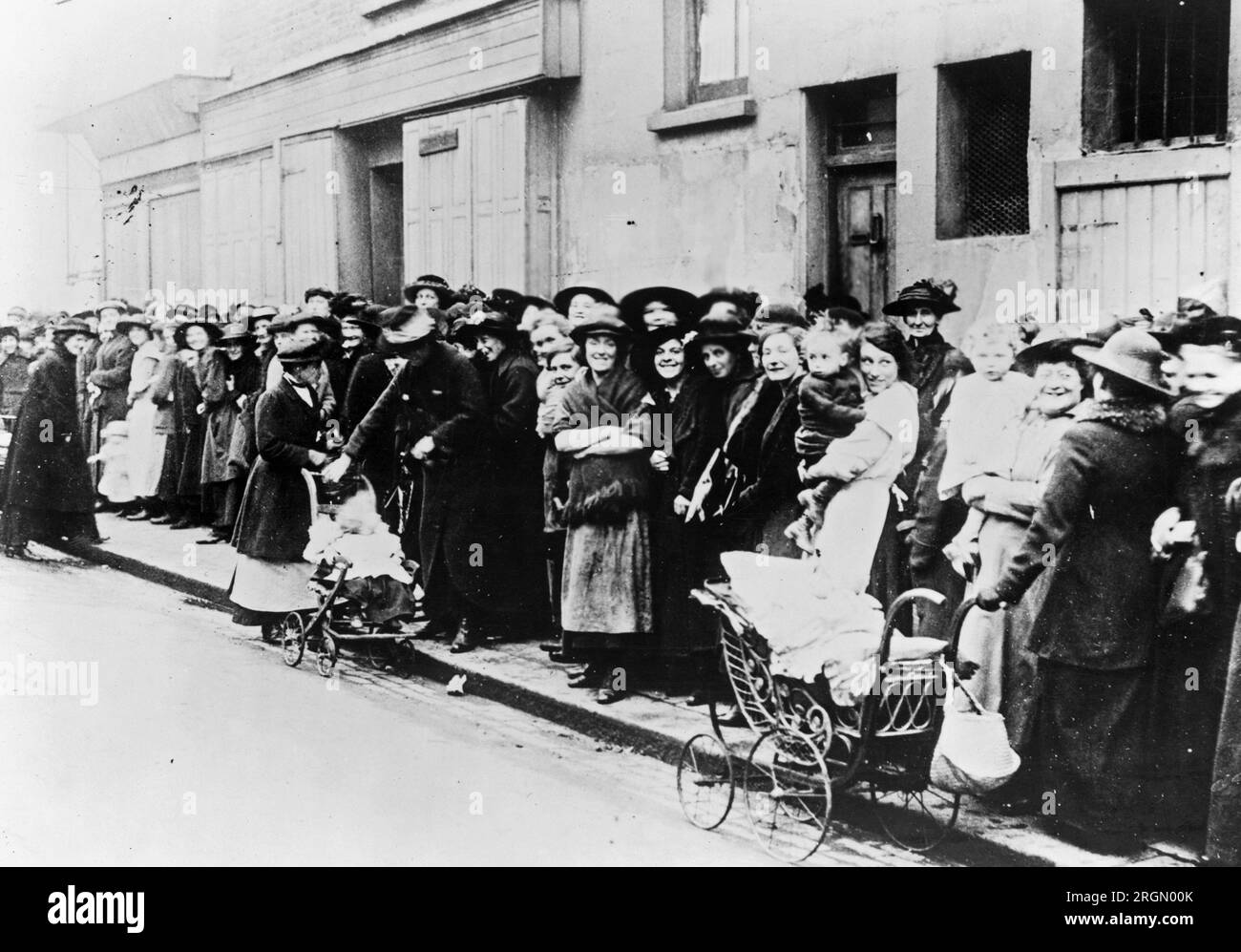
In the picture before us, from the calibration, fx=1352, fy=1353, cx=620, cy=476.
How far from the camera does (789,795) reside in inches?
223

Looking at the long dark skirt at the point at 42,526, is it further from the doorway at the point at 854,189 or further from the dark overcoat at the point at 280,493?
the doorway at the point at 854,189

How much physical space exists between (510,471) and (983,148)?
3.49 m

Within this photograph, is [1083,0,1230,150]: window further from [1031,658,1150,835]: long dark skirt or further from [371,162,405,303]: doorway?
[371,162,405,303]: doorway

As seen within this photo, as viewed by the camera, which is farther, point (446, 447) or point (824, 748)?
point (446, 447)

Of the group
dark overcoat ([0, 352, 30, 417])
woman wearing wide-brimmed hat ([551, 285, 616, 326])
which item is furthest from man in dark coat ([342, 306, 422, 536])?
dark overcoat ([0, 352, 30, 417])

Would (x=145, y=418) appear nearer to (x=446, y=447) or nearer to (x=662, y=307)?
(x=446, y=447)

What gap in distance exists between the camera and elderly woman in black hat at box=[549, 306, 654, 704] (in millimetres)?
7488

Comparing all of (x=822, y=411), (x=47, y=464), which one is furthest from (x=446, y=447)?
(x=47, y=464)

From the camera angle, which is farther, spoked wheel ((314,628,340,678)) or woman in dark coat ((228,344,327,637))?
woman in dark coat ((228,344,327,637))

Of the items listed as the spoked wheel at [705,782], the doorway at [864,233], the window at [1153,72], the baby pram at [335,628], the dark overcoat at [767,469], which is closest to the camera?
the spoked wheel at [705,782]

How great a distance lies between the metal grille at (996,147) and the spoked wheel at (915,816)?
11.1 ft

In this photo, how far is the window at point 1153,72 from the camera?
21.0 feet

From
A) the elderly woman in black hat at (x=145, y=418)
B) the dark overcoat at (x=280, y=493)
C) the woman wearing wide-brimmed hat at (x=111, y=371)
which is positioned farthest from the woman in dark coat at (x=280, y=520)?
the woman wearing wide-brimmed hat at (x=111, y=371)
